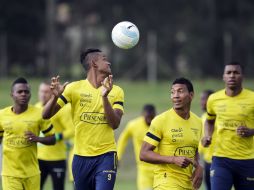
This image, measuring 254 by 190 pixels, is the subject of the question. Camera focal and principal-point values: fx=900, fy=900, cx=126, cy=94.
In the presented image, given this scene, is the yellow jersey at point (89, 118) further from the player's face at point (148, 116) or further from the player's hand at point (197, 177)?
the player's face at point (148, 116)

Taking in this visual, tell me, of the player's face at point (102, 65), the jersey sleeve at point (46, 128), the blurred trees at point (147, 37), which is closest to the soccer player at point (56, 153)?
the jersey sleeve at point (46, 128)

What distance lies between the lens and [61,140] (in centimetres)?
1659

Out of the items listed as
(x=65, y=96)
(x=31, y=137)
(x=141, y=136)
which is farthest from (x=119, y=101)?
(x=141, y=136)

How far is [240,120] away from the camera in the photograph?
13.4 m

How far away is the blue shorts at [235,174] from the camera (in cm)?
1329

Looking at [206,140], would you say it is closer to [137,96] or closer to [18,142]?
[18,142]

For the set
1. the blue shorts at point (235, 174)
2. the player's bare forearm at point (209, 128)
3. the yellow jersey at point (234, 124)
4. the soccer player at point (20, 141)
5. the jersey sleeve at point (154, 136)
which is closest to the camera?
the jersey sleeve at point (154, 136)

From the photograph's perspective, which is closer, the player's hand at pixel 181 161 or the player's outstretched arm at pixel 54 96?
the player's hand at pixel 181 161

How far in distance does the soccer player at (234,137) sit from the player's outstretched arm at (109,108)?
2446mm

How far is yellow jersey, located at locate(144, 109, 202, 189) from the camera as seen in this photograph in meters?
11.3

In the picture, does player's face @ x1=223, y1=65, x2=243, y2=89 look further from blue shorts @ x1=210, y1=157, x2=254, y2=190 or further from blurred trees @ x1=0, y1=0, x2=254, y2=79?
blurred trees @ x1=0, y1=0, x2=254, y2=79

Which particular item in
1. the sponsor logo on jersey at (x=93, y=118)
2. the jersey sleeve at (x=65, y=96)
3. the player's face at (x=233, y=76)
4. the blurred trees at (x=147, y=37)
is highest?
the blurred trees at (x=147, y=37)

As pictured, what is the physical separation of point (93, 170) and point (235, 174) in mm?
2704

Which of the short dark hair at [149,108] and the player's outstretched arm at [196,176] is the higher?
the short dark hair at [149,108]
